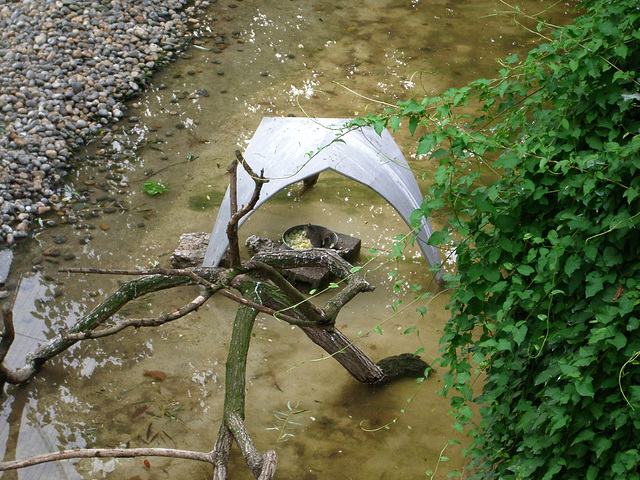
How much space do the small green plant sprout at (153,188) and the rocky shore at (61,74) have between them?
751 millimetres

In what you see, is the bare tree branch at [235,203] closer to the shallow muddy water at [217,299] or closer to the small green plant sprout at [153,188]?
the shallow muddy water at [217,299]

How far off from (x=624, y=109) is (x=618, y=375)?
957 mm

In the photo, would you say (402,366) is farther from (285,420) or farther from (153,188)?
(153,188)

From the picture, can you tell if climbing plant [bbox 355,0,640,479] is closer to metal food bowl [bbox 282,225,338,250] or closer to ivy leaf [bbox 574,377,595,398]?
ivy leaf [bbox 574,377,595,398]

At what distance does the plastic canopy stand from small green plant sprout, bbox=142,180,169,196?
50.8 inches

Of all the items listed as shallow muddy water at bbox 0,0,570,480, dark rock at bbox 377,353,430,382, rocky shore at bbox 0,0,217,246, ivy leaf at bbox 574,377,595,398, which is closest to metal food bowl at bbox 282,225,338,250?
shallow muddy water at bbox 0,0,570,480

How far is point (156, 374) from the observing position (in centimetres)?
438

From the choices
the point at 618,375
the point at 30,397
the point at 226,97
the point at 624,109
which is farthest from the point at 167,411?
the point at 226,97

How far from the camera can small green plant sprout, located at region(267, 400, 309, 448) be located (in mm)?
4012

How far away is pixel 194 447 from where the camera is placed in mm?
3945

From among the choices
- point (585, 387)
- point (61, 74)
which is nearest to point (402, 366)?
point (585, 387)

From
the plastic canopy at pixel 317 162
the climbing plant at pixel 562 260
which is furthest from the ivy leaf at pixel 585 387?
the plastic canopy at pixel 317 162

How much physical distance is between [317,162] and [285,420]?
1792 millimetres

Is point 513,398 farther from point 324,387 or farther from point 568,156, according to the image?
point 324,387
